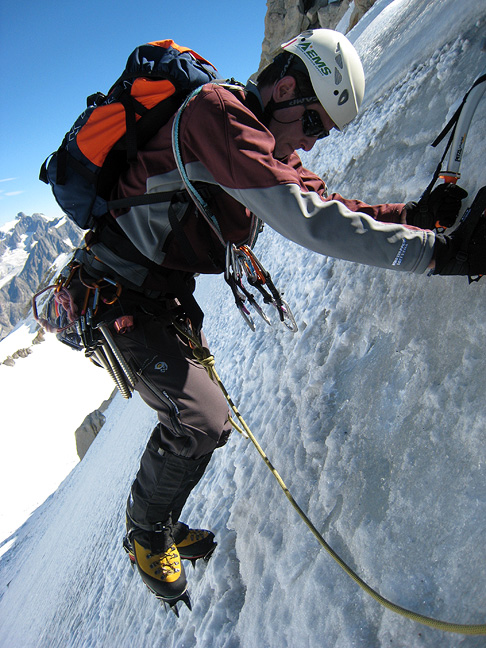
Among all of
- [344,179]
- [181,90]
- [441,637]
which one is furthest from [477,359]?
[344,179]

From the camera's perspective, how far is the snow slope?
1.50 m

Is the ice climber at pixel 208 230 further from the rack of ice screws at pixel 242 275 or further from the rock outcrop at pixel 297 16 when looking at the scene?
the rock outcrop at pixel 297 16

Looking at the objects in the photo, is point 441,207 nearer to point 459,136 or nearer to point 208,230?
point 459,136

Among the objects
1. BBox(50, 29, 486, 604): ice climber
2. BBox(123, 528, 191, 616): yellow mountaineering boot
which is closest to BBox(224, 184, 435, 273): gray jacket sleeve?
BBox(50, 29, 486, 604): ice climber

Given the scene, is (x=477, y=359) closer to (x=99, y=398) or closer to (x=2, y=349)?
(x=99, y=398)

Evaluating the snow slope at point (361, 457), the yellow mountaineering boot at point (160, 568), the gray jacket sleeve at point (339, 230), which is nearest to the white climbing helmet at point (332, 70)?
the gray jacket sleeve at point (339, 230)

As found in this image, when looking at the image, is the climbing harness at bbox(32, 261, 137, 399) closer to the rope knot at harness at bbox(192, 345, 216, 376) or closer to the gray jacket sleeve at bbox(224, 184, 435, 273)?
the rope knot at harness at bbox(192, 345, 216, 376)

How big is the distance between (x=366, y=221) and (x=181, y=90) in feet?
3.56

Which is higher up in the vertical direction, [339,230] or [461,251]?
[339,230]

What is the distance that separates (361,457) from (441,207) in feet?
4.40

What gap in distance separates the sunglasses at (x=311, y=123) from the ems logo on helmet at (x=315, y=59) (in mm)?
168

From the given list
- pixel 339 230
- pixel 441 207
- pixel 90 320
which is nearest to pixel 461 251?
pixel 339 230

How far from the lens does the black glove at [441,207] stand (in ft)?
6.36

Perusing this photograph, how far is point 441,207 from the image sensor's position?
195 cm
